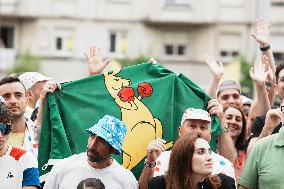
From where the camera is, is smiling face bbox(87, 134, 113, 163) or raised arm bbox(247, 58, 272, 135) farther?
raised arm bbox(247, 58, 272, 135)

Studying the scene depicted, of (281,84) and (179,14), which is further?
(179,14)

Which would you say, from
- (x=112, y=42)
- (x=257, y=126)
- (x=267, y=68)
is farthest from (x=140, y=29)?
(x=257, y=126)

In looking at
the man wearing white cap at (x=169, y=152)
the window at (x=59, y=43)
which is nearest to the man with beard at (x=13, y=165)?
the man wearing white cap at (x=169, y=152)

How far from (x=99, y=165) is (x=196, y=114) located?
38.0 inches

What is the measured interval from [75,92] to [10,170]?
1476mm

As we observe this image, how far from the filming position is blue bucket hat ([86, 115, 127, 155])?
23.9 feet

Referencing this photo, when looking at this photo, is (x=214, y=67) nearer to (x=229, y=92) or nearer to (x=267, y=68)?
(x=267, y=68)

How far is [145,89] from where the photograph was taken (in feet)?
28.3

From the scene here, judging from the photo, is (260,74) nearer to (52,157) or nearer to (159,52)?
(52,157)

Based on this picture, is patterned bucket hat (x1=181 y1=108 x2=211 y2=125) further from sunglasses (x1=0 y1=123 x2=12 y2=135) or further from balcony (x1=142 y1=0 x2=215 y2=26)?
balcony (x1=142 y1=0 x2=215 y2=26)

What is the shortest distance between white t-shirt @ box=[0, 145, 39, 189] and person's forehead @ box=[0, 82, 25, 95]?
1250mm

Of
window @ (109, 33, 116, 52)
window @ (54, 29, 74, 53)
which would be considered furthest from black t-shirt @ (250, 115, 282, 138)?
window @ (109, 33, 116, 52)

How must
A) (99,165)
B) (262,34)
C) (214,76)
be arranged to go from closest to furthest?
(99,165), (214,76), (262,34)

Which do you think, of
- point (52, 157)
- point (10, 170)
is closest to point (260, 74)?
point (52, 157)
